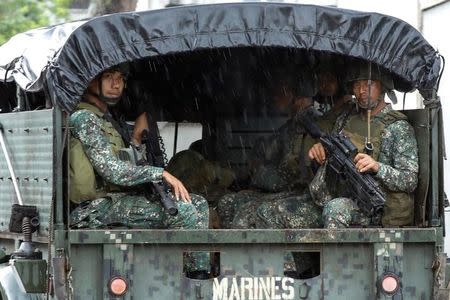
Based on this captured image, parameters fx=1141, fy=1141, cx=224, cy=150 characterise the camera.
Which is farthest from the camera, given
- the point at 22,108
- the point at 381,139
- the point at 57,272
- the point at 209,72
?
the point at 209,72

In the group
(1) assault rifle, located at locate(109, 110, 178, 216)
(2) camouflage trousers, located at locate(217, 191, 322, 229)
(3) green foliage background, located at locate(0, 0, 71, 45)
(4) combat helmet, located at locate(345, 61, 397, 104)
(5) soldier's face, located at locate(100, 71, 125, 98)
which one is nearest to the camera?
(1) assault rifle, located at locate(109, 110, 178, 216)

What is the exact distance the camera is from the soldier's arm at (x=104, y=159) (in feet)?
21.5

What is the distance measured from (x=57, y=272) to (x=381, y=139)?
2.21 meters

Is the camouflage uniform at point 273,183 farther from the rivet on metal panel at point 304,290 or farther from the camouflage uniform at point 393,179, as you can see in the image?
the rivet on metal panel at point 304,290

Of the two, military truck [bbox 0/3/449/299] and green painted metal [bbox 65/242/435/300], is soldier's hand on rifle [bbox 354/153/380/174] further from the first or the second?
green painted metal [bbox 65/242/435/300]

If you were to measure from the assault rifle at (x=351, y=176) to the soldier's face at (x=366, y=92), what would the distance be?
331 millimetres

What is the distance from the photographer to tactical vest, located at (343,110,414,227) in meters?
6.95

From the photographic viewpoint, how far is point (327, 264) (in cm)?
646

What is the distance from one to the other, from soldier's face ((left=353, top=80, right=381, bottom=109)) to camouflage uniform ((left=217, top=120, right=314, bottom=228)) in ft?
2.36

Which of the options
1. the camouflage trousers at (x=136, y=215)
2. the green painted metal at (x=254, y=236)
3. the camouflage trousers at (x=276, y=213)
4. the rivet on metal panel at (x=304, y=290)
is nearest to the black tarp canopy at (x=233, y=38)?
the camouflage trousers at (x=136, y=215)

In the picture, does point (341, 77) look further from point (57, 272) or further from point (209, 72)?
point (57, 272)

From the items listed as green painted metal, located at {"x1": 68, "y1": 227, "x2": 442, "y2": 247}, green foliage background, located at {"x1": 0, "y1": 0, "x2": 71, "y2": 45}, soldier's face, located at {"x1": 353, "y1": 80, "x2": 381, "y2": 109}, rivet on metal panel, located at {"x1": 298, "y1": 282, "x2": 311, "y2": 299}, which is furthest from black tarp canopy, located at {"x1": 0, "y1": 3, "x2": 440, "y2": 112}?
green foliage background, located at {"x1": 0, "y1": 0, "x2": 71, "y2": 45}

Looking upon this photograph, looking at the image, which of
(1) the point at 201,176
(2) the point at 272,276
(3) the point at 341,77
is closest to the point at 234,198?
(1) the point at 201,176

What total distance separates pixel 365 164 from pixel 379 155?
371 mm
